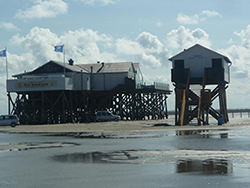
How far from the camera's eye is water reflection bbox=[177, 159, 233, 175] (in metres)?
14.5

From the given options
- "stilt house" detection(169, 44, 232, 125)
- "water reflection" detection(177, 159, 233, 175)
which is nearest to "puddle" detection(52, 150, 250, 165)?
"water reflection" detection(177, 159, 233, 175)

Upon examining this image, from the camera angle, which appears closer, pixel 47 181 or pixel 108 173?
pixel 47 181

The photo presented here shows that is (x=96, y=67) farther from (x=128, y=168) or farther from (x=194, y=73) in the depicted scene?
(x=128, y=168)

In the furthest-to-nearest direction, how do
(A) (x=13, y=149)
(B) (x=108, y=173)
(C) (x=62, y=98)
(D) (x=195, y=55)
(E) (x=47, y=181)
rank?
(C) (x=62, y=98) < (D) (x=195, y=55) < (A) (x=13, y=149) < (B) (x=108, y=173) < (E) (x=47, y=181)

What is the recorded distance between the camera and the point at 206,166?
1563 cm

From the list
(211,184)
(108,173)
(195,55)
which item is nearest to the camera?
(211,184)

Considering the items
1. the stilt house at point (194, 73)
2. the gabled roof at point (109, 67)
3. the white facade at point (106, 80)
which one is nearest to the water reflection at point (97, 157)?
the stilt house at point (194, 73)

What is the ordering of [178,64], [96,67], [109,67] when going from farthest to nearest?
[96,67] → [109,67] → [178,64]

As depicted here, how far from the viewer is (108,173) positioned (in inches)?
582

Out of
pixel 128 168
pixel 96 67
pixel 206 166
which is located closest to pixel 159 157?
pixel 128 168

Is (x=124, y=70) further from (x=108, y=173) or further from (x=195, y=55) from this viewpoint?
(x=108, y=173)

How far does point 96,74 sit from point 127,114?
24.8 feet

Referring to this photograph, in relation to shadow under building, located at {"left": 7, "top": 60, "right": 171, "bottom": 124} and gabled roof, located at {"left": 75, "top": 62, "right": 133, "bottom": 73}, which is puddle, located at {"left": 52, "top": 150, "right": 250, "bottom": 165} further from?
gabled roof, located at {"left": 75, "top": 62, "right": 133, "bottom": 73}

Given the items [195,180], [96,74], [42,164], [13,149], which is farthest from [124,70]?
[195,180]
